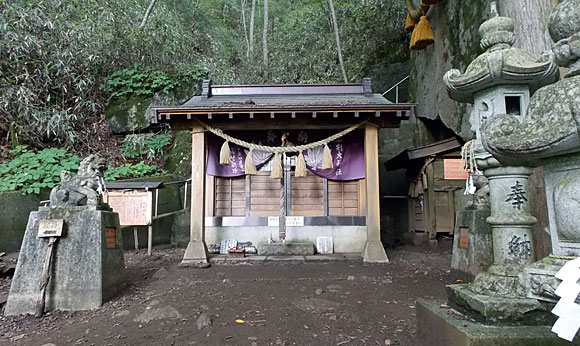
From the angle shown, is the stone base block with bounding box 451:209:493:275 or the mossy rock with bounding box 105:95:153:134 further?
the mossy rock with bounding box 105:95:153:134

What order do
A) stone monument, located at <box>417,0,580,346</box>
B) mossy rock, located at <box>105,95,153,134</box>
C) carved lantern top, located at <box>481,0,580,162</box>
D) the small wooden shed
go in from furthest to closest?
mossy rock, located at <box>105,95,153,134</box> → the small wooden shed → stone monument, located at <box>417,0,580,346</box> → carved lantern top, located at <box>481,0,580,162</box>

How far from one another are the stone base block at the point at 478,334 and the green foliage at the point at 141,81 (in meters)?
13.7

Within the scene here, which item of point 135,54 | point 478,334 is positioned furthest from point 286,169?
point 135,54

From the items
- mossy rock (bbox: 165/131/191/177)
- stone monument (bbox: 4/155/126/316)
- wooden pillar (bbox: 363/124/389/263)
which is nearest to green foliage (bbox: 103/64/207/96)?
mossy rock (bbox: 165/131/191/177)

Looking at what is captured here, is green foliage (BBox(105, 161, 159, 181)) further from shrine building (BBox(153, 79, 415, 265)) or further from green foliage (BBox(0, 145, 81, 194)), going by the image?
shrine building (BBox(153, 79, 415, 265))

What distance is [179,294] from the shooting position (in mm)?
5176

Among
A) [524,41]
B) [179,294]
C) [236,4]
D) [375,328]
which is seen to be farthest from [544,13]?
[236,4]

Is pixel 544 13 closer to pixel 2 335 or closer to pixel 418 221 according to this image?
pixel 418 221

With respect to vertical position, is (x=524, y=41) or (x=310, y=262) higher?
(x=524, y=41)

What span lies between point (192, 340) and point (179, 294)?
183 centimetres

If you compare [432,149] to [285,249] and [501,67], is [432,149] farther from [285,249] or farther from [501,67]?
[501,67]

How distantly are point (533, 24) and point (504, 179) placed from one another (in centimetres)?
424

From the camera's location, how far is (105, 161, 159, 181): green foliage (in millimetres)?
10391

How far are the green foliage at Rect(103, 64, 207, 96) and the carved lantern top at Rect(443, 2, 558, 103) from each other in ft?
42.7
